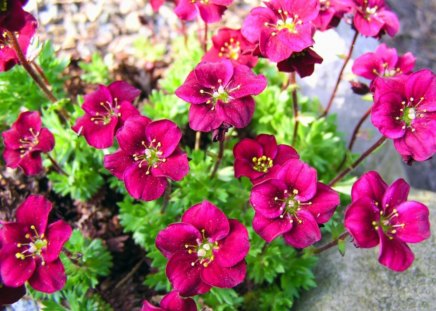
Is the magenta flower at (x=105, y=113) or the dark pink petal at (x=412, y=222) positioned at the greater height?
the magenta flower at (x=105, y=113)

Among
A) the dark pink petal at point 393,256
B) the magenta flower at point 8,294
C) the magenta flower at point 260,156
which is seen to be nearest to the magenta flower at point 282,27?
the magenta flower at point 260,156

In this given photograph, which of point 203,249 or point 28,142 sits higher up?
point 28,142

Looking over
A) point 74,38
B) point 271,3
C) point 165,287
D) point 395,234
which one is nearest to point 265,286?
point 165,287

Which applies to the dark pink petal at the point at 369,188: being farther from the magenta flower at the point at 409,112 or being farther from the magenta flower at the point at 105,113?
the magenta flower at the point at 105,113

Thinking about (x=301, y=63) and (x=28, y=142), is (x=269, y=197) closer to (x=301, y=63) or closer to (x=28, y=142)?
(x=301, y=63)

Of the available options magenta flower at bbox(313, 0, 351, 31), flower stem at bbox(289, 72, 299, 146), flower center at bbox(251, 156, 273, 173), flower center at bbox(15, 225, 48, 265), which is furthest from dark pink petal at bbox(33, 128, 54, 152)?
magenta flower at bbox(313, 0, 351, 31)

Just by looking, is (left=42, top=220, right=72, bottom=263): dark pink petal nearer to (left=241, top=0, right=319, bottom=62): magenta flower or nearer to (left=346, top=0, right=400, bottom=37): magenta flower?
(left=241, top=0, right=319, bottom=62): magenta flower

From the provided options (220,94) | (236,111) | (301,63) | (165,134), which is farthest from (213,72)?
(301,63)
